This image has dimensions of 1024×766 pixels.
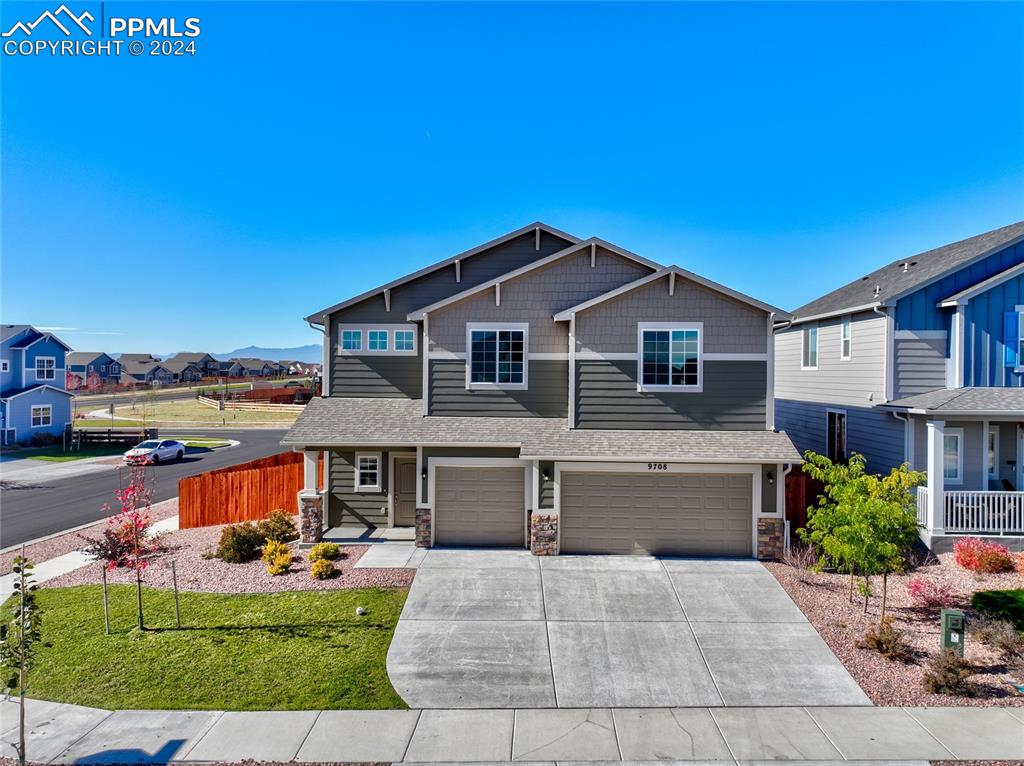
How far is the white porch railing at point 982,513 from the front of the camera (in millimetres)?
13055

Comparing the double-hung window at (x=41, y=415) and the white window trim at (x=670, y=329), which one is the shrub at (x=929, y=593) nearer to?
the white window trim at (x=670, y=329)

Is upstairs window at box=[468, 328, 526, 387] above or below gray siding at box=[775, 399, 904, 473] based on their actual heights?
above

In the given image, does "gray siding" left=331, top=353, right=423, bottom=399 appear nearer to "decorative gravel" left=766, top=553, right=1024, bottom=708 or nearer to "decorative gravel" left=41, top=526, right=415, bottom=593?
"decorative gravel" left=41, top=526, right=415, bottom=593

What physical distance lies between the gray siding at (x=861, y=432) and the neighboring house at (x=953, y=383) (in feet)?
0.14

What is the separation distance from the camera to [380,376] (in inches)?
616

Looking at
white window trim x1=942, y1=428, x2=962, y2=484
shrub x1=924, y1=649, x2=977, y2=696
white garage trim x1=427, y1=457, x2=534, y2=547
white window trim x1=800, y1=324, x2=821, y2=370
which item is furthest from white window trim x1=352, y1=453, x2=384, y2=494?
white window trim x1=942, y1=428, x2=962, y2=484

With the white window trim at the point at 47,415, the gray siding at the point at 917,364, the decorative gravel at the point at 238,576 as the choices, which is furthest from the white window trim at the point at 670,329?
the white window trim at the point at 47,415

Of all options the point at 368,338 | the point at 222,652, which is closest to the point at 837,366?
the point at 368,338

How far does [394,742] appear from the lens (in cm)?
666

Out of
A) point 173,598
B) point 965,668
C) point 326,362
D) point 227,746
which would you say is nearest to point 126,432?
point 326,362

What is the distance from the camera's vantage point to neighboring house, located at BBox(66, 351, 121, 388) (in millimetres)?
91562

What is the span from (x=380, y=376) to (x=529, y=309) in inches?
189

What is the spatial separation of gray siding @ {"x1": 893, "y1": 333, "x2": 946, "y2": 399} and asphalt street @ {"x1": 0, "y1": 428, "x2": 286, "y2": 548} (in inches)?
774

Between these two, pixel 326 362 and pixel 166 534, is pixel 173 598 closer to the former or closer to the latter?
pixel 166 534
